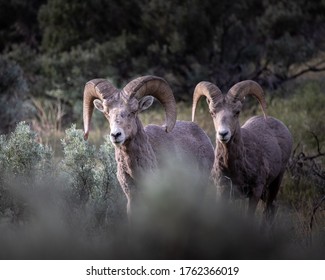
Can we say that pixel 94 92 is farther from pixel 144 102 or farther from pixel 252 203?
pixel 252 203

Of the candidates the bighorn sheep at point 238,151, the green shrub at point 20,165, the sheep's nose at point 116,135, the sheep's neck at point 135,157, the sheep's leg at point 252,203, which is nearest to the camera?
the sheep's nose at point 116,135

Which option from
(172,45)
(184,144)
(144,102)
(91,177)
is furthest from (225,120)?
(172,45)

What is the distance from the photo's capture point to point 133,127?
7.61 meters

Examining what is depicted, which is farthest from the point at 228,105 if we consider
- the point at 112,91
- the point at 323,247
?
the point at 323,247

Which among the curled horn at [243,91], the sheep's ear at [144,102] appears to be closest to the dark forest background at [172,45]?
the curled horn at [243,91]

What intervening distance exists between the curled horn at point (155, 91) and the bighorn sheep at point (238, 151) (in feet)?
1.88

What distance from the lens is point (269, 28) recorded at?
18.3 metres

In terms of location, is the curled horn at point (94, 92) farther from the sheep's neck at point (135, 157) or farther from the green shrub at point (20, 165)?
the green shrub at point (20, 165)

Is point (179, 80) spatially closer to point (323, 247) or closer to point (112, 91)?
point (112, 91)

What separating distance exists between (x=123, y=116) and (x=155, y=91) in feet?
2.64

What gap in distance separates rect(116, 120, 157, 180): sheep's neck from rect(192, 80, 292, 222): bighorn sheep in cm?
96

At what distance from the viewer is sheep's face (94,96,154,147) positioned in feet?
24.0

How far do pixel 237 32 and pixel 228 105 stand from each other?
10.3 meters

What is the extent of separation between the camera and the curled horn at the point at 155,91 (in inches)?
307
